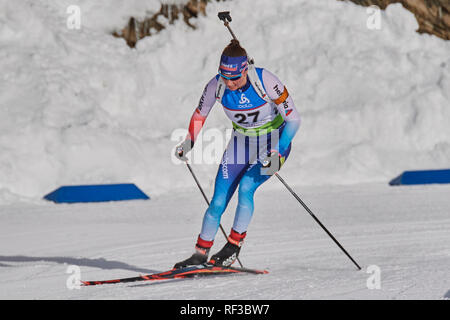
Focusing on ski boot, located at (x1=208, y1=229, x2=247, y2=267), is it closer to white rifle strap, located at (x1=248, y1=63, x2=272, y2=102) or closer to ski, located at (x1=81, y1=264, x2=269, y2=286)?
ski, located at (x1=81, y1=264, x2=269, y2=286)

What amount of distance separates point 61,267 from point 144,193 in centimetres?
475

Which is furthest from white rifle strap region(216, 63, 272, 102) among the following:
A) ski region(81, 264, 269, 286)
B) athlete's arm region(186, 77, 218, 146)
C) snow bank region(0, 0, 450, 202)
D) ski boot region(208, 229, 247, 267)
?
snow bank region(0, 0, 450, 202)

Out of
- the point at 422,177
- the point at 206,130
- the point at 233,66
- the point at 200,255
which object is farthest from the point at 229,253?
the point at 206,130

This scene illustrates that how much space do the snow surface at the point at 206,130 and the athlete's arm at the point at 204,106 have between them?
1455 millimetres

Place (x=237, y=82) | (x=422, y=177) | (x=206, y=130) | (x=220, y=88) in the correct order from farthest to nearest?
(x=206, y=130) < (x=422, y=177) < (x=220, y=88) < (x=237, y=82)

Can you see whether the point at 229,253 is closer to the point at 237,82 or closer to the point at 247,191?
the point at 247,191

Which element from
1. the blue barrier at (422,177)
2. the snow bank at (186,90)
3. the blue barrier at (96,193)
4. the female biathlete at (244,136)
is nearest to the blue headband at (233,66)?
the female biathlete at (244,136)

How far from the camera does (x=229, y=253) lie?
17.7ft

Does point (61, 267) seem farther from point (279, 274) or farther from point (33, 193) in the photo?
point (33, 193)

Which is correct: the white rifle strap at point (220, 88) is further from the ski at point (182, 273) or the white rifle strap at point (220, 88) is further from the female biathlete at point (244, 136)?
the ski at point (182, 273)

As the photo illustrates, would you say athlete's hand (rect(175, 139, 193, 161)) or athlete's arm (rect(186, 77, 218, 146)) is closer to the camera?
athlete's arm (rect(186, 77, 218, 146))

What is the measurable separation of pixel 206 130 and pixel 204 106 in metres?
7.18

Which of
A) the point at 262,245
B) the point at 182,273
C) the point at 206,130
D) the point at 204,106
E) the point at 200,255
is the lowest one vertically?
the point at 182,273

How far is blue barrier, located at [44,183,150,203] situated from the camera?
1037cm
